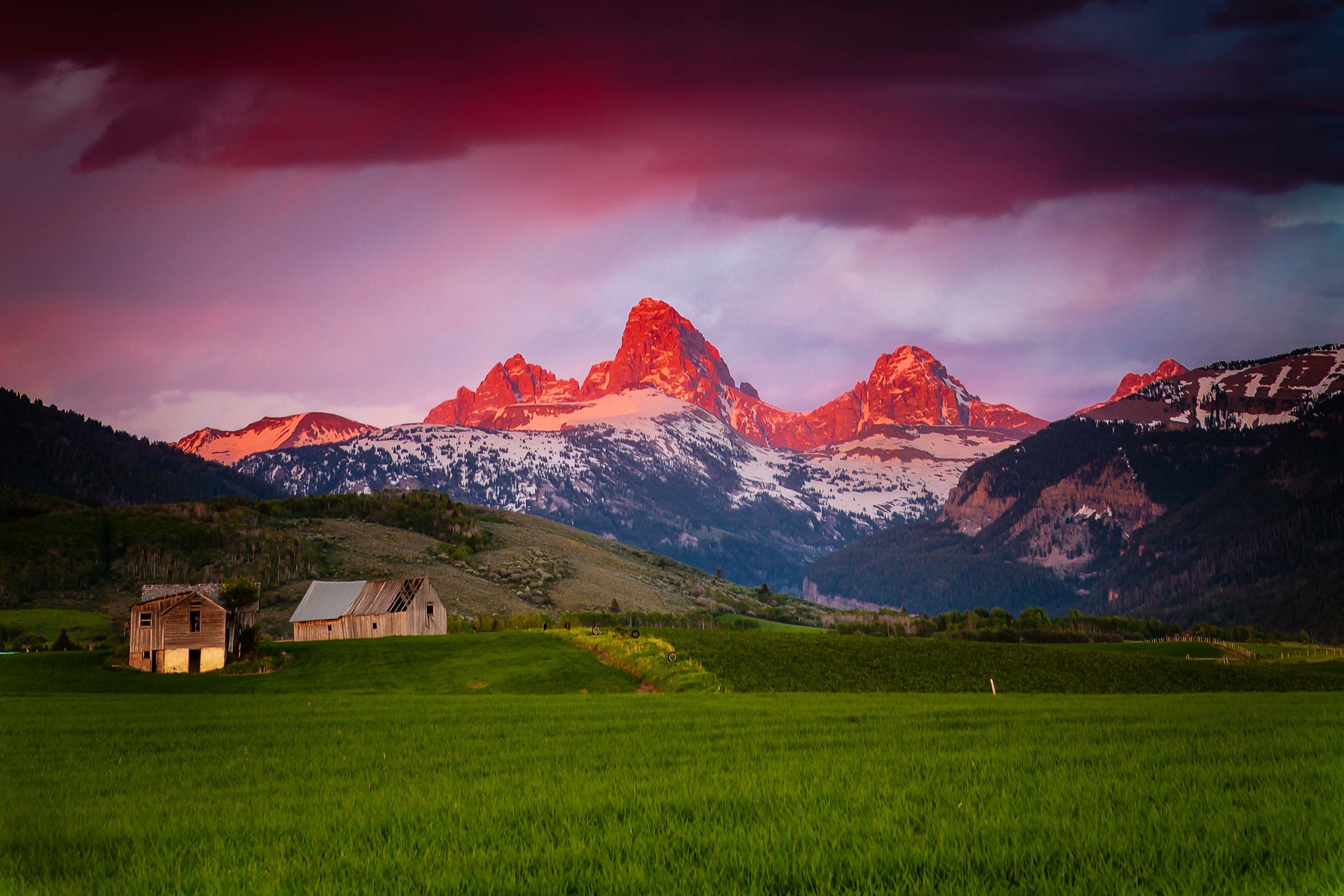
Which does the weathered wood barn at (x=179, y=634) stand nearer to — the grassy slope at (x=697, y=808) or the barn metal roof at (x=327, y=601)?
the barn metal roof at (x=327, y=601)

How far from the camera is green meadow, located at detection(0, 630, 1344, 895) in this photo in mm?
12125

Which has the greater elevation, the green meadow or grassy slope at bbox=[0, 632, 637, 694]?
the green meadow

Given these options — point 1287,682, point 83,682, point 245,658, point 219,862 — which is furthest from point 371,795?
point 1287,682

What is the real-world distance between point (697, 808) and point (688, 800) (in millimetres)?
649

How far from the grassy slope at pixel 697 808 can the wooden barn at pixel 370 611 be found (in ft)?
303

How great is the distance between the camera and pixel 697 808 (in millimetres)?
16531

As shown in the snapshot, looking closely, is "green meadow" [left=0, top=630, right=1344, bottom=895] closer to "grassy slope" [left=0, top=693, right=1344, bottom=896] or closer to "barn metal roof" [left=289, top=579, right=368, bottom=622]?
"grassy slope" [left=0, top=693, right=1344, bottom=896]


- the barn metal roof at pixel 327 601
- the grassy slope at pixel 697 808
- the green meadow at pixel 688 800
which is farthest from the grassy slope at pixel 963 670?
Result: the barn metal roof at pixel 327 601

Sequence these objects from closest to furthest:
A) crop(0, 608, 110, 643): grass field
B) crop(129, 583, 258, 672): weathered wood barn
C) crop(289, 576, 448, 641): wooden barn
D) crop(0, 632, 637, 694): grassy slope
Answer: crop(0, 632, 637, 694): grassy slope → crop(129, 583, 258, 672): weathered wood barn → crop(289, 576, 448, 641): wooden barn → crop(0, 608, 110, 643): grass field

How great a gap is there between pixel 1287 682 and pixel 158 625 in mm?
99082

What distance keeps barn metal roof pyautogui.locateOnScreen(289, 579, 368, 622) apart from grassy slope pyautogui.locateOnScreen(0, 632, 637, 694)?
1381 inches

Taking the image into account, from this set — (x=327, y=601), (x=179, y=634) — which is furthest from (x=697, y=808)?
(x=327, y=601)

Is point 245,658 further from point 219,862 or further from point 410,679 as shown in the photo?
point 219,862

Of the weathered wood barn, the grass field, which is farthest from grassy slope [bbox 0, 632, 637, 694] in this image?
the grass field
